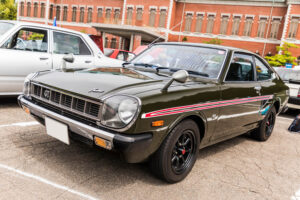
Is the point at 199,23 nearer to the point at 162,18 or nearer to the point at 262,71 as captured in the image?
the point at 162,18

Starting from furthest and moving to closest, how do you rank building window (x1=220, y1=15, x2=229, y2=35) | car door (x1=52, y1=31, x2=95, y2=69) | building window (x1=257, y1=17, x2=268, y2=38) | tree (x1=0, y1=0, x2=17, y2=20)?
tree (x1=0, y1=0, x2=17, y2=20)
building window (x1=220, y1=15, x2=229, y2=35)
building window (x1=257, y1=17, x2=268, y2=38)
car door (x1=52, y1=31, x2=95, y2=69)

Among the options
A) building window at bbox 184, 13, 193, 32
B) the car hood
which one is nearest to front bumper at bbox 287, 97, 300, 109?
the car hood

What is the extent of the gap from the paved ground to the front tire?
14 cm

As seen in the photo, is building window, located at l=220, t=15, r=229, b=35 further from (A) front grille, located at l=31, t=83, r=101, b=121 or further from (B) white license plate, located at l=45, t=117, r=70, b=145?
(B) white license plate, located at l=45, t=117, r=70, b=145

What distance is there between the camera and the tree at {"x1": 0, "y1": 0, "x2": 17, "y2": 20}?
4409 cm

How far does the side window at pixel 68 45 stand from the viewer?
5.59 meters

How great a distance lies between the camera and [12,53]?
4.97 m

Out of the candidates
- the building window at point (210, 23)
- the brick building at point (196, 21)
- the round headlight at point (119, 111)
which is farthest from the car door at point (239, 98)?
the building window at point (210, 23)

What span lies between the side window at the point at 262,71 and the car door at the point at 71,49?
348 cm

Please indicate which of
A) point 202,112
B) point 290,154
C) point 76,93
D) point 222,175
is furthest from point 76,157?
point 290,154

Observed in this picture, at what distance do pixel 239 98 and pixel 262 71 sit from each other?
133 cm

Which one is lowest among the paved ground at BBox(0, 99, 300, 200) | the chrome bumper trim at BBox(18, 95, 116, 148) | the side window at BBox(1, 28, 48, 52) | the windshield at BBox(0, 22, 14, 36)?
the paved ground at BBox(0, 99, 300, 200)

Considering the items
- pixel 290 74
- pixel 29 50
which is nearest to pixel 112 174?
pixel 29 50

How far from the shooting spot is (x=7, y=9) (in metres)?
43.9
